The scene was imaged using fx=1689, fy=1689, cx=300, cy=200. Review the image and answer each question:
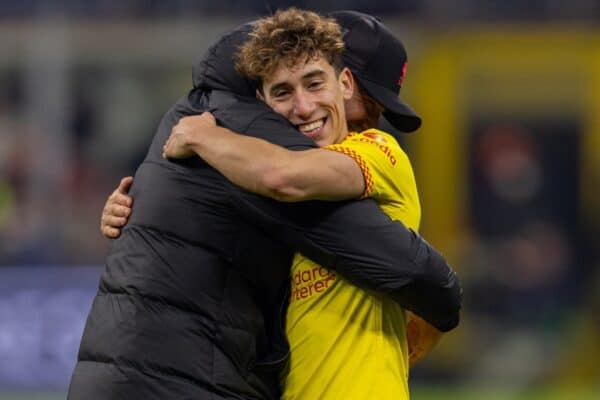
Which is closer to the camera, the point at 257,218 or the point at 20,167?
the point at 257,218

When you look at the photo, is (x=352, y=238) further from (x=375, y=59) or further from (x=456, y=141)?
(x=456, y=141)

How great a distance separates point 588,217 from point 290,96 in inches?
494

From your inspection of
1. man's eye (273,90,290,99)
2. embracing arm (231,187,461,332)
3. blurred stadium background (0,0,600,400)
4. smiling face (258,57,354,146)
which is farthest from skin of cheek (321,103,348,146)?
blurred stadium background (0,0,600,400)

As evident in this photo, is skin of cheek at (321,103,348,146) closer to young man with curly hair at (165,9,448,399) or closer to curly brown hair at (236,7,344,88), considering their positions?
young man with curly hair at (165,9,448,399)

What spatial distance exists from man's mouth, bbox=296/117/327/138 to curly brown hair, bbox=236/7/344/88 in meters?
0.17

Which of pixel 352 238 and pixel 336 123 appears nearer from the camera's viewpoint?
pixel 352 238

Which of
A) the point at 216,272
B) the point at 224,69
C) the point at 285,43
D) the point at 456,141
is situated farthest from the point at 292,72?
the point at 456,141

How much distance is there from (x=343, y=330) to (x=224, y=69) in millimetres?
741

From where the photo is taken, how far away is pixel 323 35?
4.30 metres

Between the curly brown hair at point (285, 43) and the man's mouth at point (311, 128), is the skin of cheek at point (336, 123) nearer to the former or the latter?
the man's mouth at point (311, 128)

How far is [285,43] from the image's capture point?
426cm

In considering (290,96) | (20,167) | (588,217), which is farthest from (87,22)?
(290,96)

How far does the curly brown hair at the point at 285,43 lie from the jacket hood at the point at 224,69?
0.14 ft

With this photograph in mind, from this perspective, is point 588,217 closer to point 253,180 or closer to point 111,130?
point 111,130
